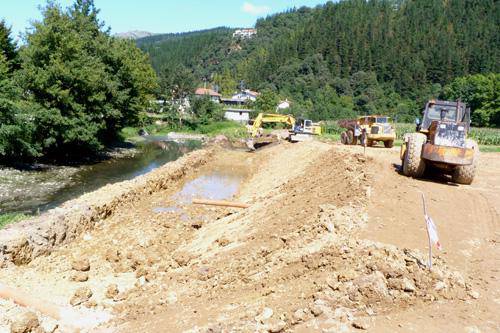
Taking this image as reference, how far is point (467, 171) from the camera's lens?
50.3 feet

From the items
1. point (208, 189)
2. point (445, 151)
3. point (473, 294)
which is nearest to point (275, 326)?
point (473, 294)

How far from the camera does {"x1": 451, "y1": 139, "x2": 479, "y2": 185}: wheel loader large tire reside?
15.1 meters

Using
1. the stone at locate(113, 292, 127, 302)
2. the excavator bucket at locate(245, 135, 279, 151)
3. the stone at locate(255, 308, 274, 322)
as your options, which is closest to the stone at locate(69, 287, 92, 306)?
the stone at locate(113, 292, 127, 302)

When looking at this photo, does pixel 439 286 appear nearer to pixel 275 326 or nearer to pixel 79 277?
pixel 275 326

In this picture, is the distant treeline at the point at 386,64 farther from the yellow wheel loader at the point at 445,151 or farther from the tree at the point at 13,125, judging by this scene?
the yellow wheel loader at the point at 445,151

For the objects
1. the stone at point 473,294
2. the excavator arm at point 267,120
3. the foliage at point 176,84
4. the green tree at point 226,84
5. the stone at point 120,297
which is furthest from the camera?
the green tree at point 226,84

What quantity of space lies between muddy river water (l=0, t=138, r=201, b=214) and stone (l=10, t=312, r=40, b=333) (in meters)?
10.4

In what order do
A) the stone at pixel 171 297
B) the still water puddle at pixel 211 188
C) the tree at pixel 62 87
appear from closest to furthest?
the stone at pixel 171 297
the still water puddle at pixel 211 188
the tree at pixel 62 87

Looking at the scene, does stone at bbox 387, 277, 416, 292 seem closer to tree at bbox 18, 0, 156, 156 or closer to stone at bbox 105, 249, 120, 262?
stone at bbox 105, 249, 120, 262

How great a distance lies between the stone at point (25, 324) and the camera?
7.38 m

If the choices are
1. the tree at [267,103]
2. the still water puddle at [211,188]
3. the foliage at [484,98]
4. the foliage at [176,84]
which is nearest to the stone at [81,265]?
the still water puddle at [211,188]

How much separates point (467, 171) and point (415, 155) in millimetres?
1939

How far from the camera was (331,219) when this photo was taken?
10078mm

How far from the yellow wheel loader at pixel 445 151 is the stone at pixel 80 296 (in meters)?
11.0
